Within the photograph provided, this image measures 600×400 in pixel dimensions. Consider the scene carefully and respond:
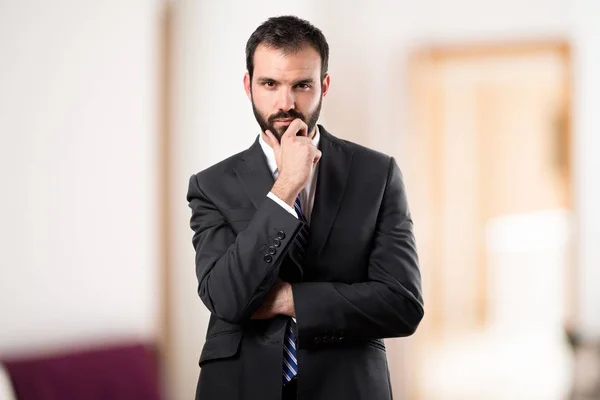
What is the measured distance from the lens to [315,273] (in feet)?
2.84

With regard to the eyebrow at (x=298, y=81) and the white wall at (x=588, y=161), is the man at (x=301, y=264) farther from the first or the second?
the white wall at (x=588, y=161)

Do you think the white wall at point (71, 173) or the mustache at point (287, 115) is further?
the white wall at point (71, 173)

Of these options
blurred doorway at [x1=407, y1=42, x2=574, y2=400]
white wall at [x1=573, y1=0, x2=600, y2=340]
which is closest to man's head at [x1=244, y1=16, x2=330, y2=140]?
white wall at [x1=573, y1=0, x2=600, y2=340]

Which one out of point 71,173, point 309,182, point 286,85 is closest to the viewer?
point 286,85

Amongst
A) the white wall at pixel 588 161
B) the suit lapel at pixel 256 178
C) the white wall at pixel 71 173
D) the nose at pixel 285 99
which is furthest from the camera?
the white wall at pixel 588 161

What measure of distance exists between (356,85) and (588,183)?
1.11 m

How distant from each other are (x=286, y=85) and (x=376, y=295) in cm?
27

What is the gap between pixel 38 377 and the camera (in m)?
1.93

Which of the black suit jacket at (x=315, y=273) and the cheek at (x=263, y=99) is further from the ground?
the cheek at (x=263, y=99)

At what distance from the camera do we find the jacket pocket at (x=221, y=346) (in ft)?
2.73

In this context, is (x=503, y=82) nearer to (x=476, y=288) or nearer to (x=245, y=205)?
(x=476, y=288)

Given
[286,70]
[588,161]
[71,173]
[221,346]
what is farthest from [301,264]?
[588,161]

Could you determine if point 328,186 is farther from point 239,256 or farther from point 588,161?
point 588,161

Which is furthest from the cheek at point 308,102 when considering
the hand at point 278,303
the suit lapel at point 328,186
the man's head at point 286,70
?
the hand at point 278,303
